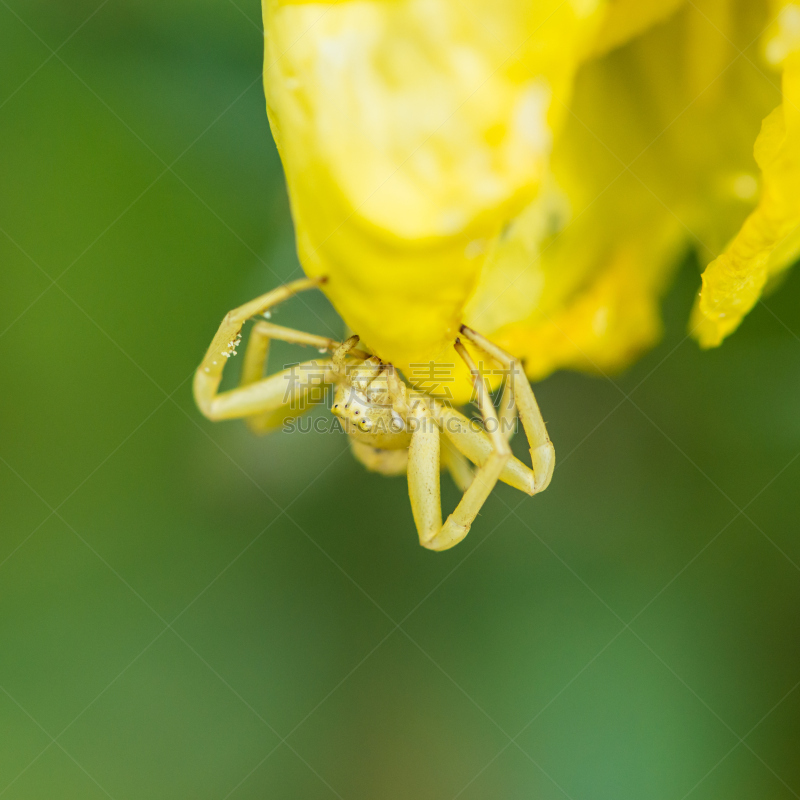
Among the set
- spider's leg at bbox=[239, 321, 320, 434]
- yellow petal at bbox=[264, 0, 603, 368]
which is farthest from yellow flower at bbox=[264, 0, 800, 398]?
spider's leg at bbox=[239, 321, 320, 434]

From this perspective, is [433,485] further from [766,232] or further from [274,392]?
[766,232]

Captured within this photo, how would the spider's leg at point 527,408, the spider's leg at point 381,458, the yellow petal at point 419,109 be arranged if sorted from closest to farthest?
the yellow petal at point 419,109 → the spider's leg at point 527,408 → the spider's leg at point 381,458

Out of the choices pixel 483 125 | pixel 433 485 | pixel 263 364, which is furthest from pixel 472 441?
pixel 483 125

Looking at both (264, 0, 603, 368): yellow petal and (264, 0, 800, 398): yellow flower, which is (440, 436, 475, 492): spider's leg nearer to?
(264, 0, 800, 398): yellow flower

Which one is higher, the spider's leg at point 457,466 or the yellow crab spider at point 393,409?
the yellow crab spider at point 393,409

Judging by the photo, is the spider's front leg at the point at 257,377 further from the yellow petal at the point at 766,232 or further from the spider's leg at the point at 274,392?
the yellow petal at the point at 766,232

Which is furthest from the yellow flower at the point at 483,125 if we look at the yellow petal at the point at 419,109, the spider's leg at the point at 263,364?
the spider's leg at the point at 263,364
